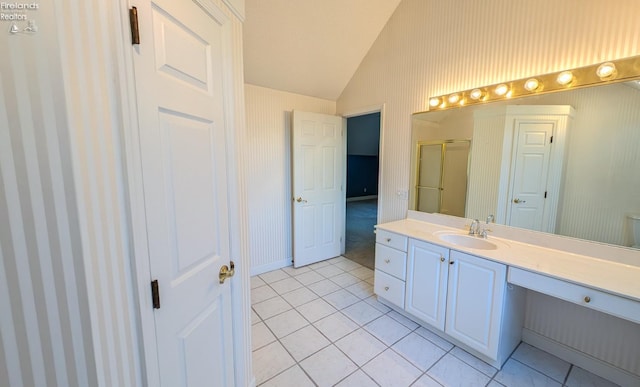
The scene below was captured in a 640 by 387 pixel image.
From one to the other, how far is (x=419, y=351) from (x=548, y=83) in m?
2.17

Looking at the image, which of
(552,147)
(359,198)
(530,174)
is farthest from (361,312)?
(359,198)

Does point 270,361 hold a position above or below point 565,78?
below

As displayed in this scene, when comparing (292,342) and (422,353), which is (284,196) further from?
(422,353)

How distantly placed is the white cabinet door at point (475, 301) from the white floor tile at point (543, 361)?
365mm

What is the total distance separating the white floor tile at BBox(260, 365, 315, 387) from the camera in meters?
1.55

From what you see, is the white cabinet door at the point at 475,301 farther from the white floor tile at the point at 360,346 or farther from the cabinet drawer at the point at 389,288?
the white floor tile at the point at 360,346

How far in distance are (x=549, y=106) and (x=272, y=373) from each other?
2717mm

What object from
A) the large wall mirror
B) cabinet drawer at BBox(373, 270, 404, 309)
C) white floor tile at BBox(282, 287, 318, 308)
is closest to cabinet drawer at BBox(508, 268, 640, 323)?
the large wall mirror

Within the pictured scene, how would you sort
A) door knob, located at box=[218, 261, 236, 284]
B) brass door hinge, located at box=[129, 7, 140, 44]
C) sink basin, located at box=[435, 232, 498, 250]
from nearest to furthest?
brass door hinge, located at box=[129, 7, 140, 44]
door knob, located at box=[218, 261, 236, 284]
sink basin, located at box=[435, 232, 498, 250]

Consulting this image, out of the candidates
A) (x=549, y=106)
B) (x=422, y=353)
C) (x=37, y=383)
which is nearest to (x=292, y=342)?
(x=422, y=353)

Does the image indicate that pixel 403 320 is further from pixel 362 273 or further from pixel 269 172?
pixel 269 172

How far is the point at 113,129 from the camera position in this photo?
65 cm

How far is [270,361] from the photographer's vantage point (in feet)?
5.71

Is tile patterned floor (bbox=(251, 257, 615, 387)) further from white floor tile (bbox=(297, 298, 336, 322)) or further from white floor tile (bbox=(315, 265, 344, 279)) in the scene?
white floor tile (bbox=(315, 265, 344, 279))
